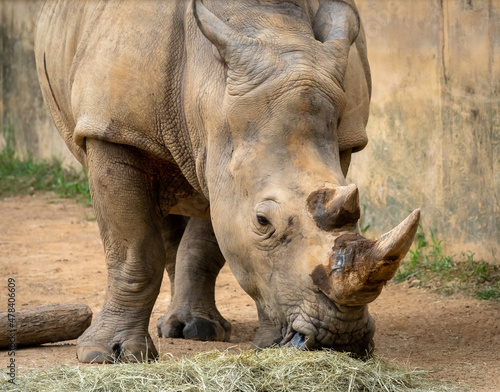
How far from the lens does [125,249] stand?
4836mm

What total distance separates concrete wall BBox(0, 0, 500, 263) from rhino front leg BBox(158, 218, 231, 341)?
2.11 meters

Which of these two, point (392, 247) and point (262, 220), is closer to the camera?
point (392, 247)

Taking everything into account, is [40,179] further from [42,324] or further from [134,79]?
[134,79]

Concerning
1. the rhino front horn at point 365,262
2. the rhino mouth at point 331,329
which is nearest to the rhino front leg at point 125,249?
the rhino mouth at point 331,329

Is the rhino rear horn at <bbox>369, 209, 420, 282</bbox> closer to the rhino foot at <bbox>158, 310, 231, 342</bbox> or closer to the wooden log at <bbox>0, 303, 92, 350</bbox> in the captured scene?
the wooden log at <bbox>0, 303, 92, 350</bbox>

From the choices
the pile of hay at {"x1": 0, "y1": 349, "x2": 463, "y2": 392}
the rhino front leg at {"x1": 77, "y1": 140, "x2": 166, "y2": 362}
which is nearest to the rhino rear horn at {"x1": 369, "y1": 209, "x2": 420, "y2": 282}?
the pile of hay at {"x1": 0, "y1": 349, "x2": 463, "y2": 392}

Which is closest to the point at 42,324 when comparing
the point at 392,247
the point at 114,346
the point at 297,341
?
the point at 114,346

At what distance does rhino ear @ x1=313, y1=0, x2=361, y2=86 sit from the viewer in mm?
4262

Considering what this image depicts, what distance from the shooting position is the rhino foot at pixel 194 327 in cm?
580

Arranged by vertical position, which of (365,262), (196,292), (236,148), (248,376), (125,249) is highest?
(236,148)

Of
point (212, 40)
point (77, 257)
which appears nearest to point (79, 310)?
point (212, 40)

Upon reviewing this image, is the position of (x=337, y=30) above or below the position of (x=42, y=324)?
above

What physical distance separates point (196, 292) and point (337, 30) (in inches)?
89.2

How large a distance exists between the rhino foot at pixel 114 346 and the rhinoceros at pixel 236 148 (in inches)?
0.4
